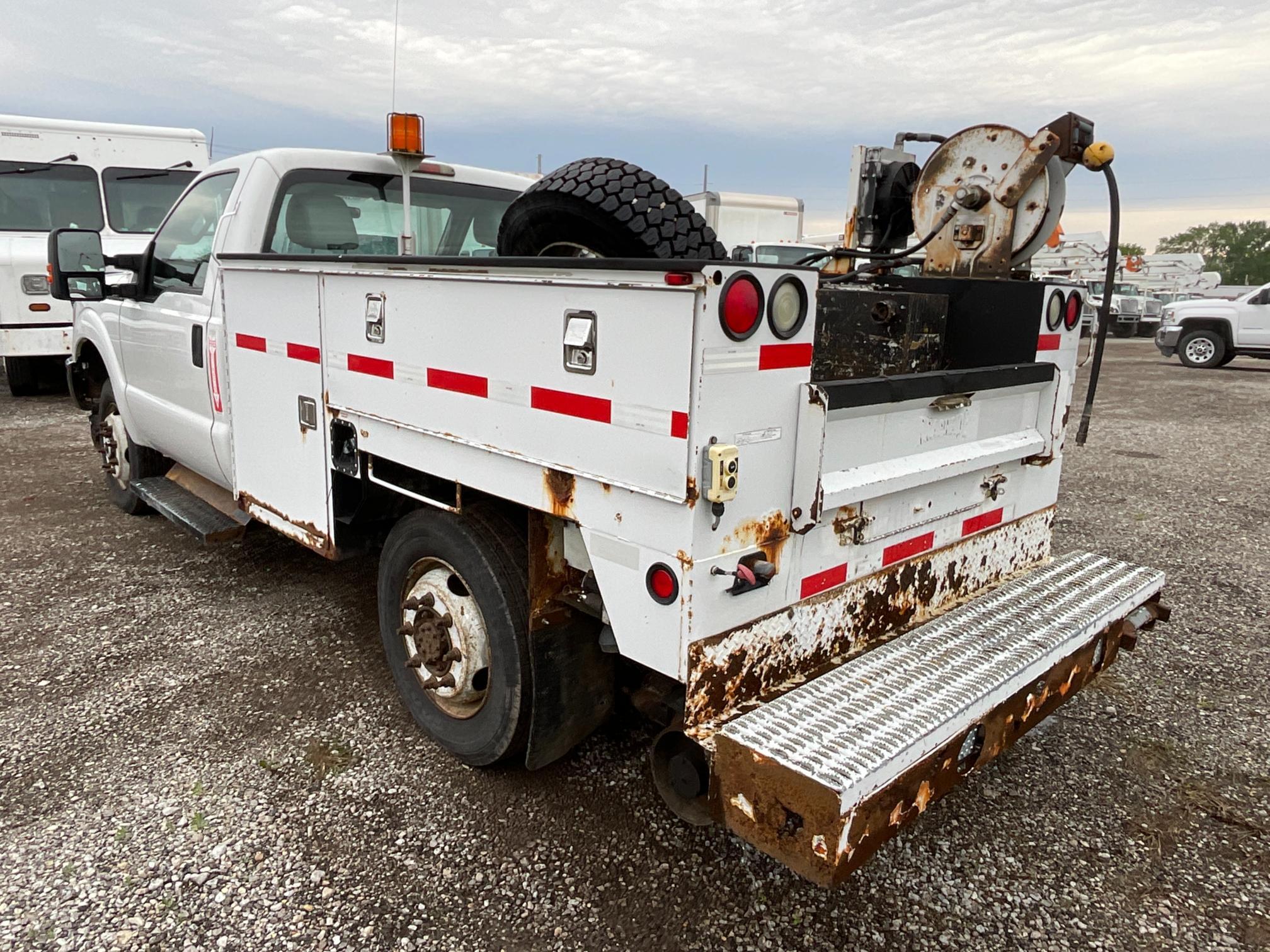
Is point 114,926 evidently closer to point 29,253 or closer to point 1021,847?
point 1021,847

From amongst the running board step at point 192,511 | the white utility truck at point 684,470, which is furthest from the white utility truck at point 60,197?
the white utility truck at point 684,470

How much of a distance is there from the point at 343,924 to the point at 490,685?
741 mm

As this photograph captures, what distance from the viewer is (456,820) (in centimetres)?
269

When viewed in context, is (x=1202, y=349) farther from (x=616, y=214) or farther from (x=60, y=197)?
(x=60, y=197)

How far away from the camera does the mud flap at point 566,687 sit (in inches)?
99.0

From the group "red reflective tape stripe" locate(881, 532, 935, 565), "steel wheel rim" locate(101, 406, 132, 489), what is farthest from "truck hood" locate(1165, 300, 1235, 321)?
"steel wheel rim" locate(101, 406, 132, 489)

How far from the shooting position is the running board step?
→ 393 cm

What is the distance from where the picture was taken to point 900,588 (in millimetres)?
2641

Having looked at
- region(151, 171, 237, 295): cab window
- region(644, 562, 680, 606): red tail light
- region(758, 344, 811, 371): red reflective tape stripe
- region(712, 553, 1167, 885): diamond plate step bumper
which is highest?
region(151, 171, 237, 295): cab window

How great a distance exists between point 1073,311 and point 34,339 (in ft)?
34.4

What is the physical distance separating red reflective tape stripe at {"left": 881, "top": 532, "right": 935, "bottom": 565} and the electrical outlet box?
0.81 m

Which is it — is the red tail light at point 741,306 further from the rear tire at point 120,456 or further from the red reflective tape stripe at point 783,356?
the rear tire at point 120,456

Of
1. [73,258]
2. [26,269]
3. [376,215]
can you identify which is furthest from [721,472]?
[26,269]

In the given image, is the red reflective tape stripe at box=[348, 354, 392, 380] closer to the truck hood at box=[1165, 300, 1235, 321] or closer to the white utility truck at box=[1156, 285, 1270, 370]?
the white utility truck at box=[1156, 285, 1270, 370]
